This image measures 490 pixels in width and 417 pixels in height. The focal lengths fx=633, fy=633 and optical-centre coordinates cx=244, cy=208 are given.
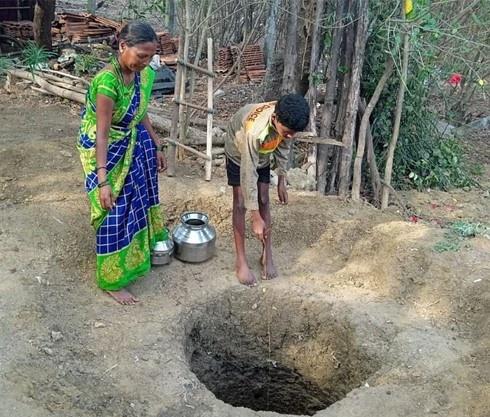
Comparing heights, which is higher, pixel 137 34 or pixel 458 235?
pixel 137 34

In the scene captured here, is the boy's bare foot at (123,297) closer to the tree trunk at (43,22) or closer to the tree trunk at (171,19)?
the tree trunk at (43,22)

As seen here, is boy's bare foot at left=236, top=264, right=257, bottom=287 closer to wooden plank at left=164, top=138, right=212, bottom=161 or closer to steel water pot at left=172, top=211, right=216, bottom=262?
steel water pot at left=172, top=211, right=216, bottom=262

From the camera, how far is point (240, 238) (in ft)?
13.8

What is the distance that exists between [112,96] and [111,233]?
0.84 metres

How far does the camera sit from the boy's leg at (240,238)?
4.12m

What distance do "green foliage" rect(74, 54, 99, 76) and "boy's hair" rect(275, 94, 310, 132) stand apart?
5520 millimetres

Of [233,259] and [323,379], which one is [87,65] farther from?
[323,379]

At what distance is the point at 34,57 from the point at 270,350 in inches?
209

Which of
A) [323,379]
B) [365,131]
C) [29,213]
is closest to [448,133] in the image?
[365,131]

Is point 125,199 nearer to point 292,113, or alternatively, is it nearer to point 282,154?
point 282,154

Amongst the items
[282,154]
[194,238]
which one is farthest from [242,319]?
[282,154]

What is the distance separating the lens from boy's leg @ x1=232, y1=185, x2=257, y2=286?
4.12m

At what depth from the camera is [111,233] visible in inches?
149

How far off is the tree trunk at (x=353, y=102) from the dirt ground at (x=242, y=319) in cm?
37
